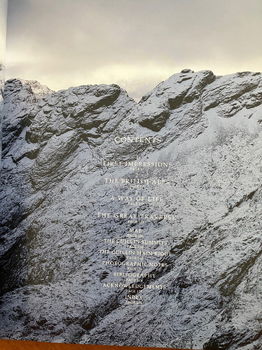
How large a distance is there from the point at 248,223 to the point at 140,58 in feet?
2.12

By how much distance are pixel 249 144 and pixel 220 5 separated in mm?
468

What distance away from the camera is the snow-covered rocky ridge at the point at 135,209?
4.11 feet

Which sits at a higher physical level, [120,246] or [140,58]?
[140,58]

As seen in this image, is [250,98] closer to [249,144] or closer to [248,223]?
[249,144]

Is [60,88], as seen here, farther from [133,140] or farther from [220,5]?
[220,5]

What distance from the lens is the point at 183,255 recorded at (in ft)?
4.19

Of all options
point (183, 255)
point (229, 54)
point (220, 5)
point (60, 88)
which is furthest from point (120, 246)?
point (220, 5)

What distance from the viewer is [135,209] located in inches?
51.6

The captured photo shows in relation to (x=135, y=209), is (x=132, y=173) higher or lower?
higher

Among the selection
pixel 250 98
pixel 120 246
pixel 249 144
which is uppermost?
pixel 250 98

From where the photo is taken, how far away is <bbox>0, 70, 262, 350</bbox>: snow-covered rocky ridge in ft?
4.11

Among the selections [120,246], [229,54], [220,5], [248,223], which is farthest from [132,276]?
[220,5]

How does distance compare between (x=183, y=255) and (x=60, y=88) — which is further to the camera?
(x=60, y=88)

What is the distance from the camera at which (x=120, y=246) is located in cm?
130
